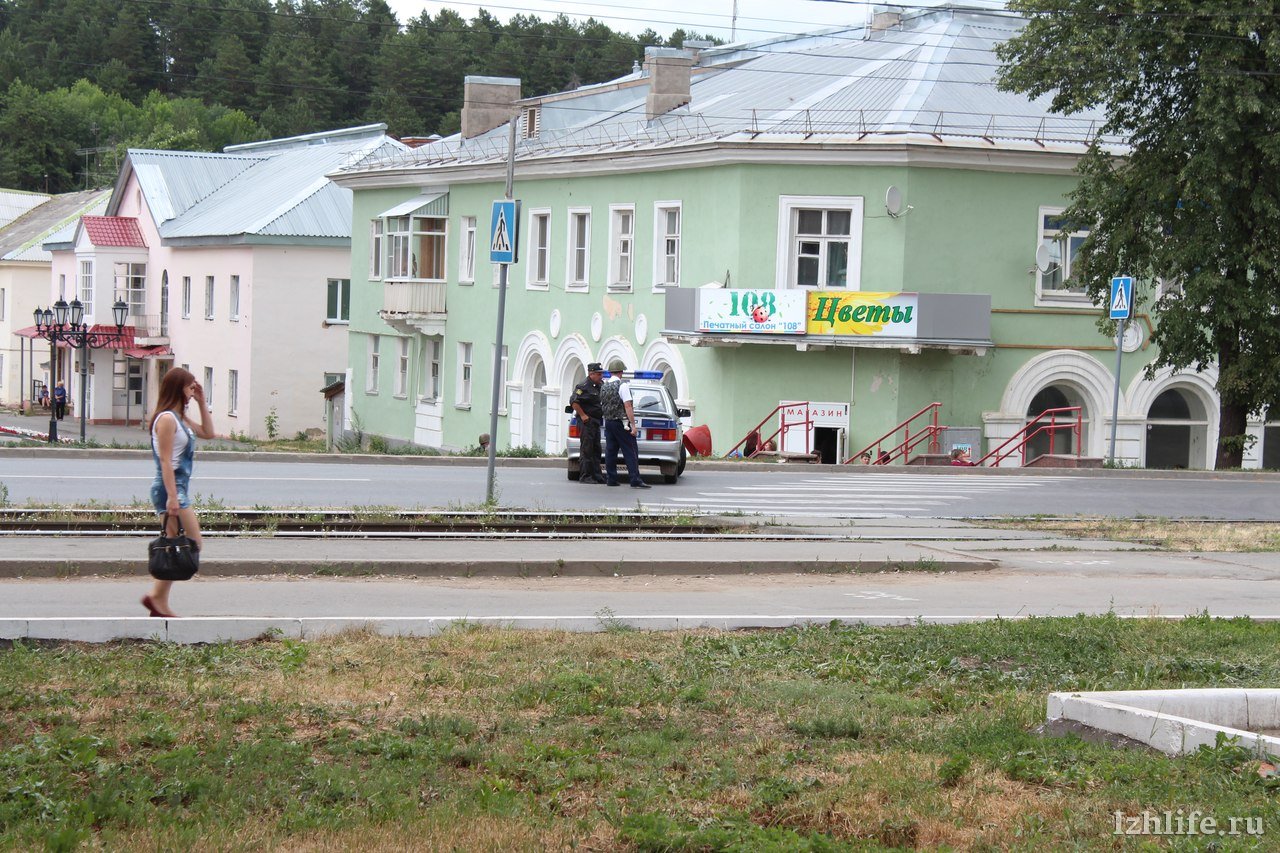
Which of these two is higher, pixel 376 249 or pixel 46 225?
pixel 46 225

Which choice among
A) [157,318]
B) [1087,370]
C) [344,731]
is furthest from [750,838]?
[157,318]

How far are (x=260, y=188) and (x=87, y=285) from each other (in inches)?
385

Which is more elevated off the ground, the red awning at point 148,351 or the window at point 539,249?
the window at point 539,249

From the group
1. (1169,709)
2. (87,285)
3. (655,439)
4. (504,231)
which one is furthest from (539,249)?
(1169,709)

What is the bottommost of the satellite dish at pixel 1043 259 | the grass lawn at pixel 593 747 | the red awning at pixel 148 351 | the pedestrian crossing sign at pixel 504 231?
the grass lawn at pixel 593 747

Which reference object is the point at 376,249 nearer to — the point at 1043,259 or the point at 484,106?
the point at 484,106

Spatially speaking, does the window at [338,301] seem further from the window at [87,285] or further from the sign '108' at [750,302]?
the sign '108' at [750,302]

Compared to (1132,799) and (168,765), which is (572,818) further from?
(1132,799)

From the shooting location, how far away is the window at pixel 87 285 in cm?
6381

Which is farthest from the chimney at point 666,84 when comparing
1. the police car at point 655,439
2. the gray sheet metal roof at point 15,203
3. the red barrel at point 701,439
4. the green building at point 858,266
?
the gray sheet metal roof at point 15,203

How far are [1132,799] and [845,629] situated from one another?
4059mm

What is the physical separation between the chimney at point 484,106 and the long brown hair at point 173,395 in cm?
3893

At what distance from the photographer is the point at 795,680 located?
8.60 meters

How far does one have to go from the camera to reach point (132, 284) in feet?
210
